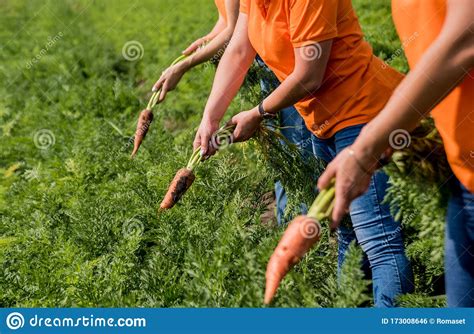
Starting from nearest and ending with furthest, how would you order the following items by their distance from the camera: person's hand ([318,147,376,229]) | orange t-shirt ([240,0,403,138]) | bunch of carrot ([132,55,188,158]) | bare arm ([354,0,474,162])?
bare arm ([354,0,474,162]), person's hand ([318,147,376,229]), orange t-shirt ([240,0,403,138]), bunch of carrot ([132,55,188,158])

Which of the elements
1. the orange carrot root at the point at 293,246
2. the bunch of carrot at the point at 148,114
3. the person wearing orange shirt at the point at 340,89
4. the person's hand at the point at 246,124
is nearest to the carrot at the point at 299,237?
the orange carrot root at the point at 293,246

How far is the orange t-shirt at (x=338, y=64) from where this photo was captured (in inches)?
112

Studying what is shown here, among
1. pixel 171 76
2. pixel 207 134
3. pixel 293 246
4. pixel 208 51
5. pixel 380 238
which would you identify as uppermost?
pixel 208 51

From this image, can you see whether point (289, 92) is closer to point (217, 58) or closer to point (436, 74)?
point (436, 74)

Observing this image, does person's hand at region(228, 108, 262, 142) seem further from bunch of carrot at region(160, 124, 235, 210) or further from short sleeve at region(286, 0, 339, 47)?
short sleeve at region(286, 0, 339, 47)

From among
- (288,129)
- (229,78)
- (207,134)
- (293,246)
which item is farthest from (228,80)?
(293,246)

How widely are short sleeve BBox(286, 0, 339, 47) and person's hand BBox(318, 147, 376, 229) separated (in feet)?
2.63

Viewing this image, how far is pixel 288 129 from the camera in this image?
Answer: 392 cm

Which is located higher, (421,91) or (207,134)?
(207,134)

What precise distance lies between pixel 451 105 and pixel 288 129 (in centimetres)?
182

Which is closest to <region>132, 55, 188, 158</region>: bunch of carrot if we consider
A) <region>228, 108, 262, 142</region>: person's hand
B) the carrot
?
<region>228, 108, 262, 142</region>: person's hand

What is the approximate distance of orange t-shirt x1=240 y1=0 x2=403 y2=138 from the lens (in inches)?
112

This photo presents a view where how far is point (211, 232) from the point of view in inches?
134

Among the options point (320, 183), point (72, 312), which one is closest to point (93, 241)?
point (72, 312)
